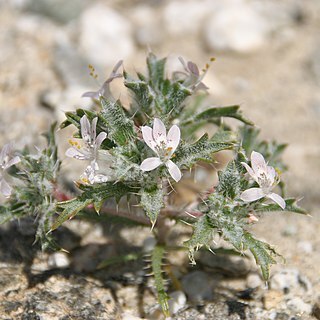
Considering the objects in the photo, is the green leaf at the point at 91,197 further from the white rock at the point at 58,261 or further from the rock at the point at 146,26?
the rock at the point at 146,26

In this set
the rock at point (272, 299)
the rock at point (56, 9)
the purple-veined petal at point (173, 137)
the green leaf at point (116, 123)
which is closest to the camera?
the purple-veined petal at point (173, 137)

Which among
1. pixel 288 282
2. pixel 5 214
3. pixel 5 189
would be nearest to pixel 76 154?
pixel 5 189

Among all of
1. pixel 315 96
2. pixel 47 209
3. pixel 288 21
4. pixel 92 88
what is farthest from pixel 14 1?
pixel 47 209

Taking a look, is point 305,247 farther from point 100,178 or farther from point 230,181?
point 100,178

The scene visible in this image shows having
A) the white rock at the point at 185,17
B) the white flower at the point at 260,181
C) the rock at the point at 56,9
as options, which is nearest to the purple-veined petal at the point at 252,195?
the white flower at the point at 260,181

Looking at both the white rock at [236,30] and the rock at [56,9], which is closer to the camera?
the white rock at [236,30]

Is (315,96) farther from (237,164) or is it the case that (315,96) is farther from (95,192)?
(95,192)
